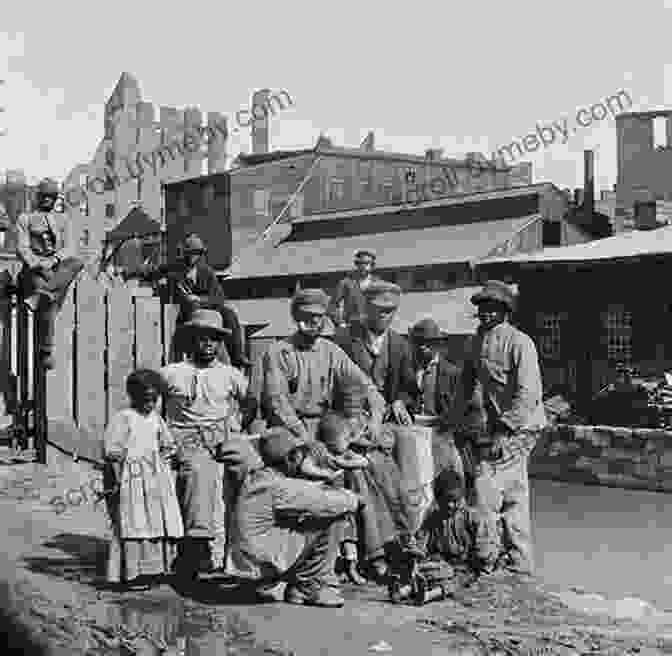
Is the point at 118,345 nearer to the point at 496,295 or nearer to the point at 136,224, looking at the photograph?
the point at 496,295

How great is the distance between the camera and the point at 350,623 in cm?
673

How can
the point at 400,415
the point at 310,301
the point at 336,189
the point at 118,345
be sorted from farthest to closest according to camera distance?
the point at 336,189 → the point at 118,345 → the point at 400,415 → the point at 310,301

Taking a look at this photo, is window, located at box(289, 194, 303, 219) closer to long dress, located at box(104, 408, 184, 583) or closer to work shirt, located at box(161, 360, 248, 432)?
work shirt, located at box(161, 360, 248, 432)

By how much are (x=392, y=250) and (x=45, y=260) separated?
2329 cm

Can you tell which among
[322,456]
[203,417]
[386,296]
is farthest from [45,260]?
[322,456]

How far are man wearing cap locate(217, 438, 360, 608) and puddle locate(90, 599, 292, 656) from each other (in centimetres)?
39

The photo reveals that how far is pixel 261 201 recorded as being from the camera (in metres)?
43.7

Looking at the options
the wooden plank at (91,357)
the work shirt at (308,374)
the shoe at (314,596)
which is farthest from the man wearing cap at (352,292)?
the shoe at (314,596)

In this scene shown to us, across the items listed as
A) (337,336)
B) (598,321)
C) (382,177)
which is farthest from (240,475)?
(382,177)

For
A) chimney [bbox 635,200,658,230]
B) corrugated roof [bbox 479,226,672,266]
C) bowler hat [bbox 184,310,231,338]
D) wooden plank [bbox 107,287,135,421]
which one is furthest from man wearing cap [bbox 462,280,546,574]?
chimney [bbox 635,200,658,230]

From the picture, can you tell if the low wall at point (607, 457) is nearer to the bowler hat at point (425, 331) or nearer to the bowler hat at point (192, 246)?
the bowler hat at point (425, 331)

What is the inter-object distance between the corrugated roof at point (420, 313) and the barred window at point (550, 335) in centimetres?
189

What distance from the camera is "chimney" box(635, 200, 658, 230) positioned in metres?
31.0

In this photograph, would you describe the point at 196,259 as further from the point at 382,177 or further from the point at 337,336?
the point at 382,177
